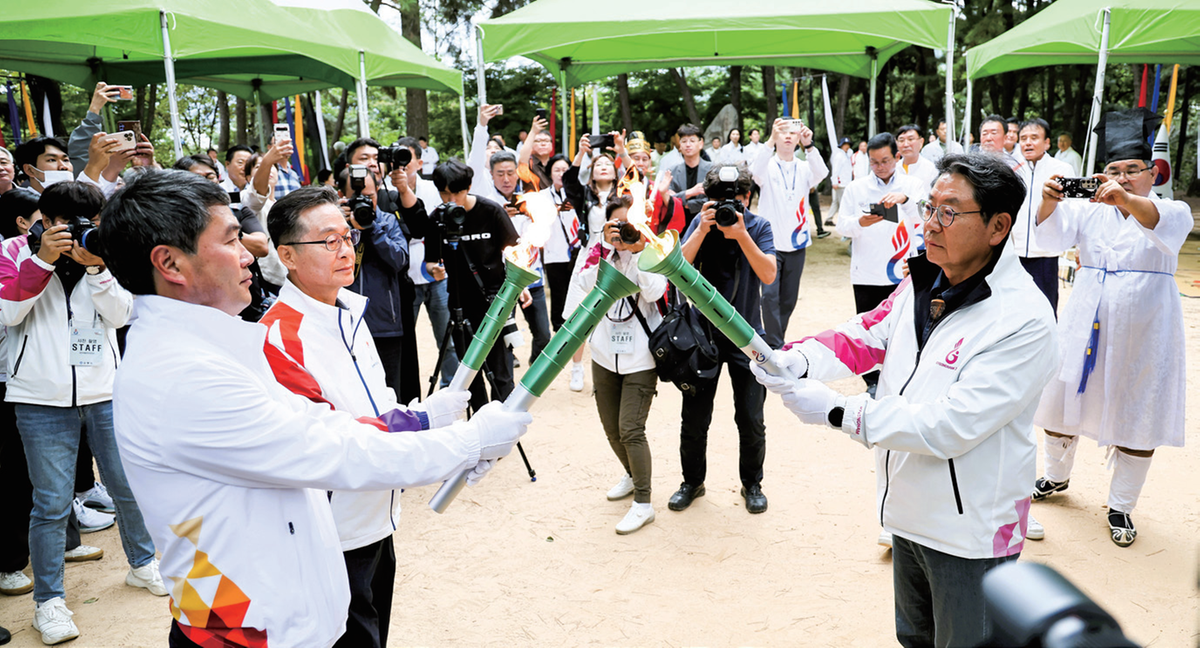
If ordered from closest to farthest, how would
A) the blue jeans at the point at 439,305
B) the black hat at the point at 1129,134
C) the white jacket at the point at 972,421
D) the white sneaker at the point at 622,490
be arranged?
1. the white jacket at the point at 972,421
2. the black hat at the point at 1129,134
3. the white sneaker at the point at 622,490
4. the blue jeans at the point at 439,305

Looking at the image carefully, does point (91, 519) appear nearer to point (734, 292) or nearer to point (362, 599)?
point (362, 599)

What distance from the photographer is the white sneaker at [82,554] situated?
4496mm

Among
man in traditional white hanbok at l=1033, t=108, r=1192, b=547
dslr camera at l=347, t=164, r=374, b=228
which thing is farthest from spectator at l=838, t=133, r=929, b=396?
dslr camera at l=347, t=164, r=374, b=228

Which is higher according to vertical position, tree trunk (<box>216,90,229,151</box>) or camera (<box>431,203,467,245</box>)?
tree trunk (<box>216,90,229,151</box>)

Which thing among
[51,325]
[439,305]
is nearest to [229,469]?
[51,325]

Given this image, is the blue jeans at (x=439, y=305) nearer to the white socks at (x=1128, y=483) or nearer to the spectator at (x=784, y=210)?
the spectator at (x=784, y=210)

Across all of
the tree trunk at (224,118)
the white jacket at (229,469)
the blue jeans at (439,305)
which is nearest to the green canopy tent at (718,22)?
the blue jeans at (439,305)

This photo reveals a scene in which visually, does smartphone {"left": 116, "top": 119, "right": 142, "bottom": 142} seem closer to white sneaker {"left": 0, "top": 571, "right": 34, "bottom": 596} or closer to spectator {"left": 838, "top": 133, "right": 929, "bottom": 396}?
white sneaker {"left": 0, "top": 571, "right": 34, "bottom": 596}

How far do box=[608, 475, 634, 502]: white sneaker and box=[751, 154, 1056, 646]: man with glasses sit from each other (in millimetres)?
2666

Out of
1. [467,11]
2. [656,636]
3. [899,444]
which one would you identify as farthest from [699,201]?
[467,11]

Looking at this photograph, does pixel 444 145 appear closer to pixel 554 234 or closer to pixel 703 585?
pixel 554 234

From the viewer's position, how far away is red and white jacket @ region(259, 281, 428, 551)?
2.43 m

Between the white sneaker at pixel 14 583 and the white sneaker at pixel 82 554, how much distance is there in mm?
289

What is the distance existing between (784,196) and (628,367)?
408cm
